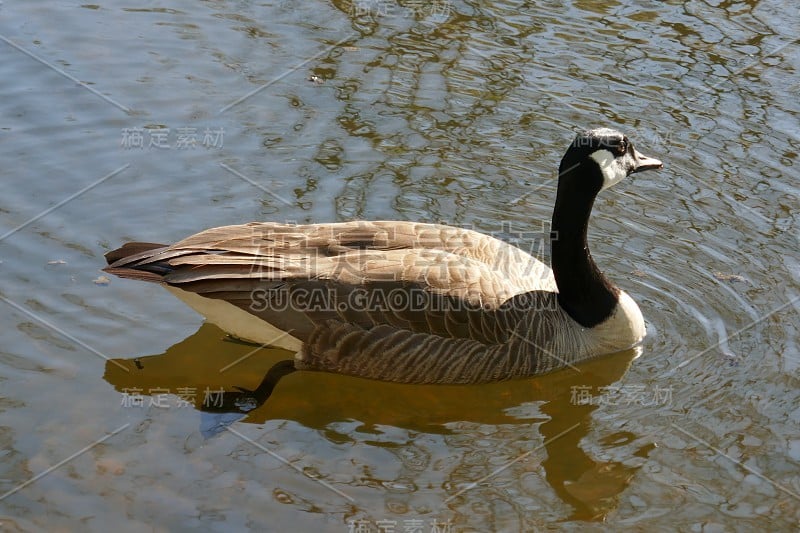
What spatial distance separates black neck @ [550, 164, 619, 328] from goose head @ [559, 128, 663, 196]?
0.03 m

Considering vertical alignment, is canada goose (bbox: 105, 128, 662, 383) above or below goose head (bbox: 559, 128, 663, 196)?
below

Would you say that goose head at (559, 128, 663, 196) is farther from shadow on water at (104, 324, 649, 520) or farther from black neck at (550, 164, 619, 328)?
shadow on water at (104, 324, 649, 520)

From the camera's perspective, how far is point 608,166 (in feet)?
25.6

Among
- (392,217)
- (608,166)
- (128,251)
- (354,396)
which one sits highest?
(608,166)

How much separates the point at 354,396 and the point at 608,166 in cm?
257

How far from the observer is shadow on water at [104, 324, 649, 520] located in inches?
284

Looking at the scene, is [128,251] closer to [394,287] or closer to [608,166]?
[394,287]

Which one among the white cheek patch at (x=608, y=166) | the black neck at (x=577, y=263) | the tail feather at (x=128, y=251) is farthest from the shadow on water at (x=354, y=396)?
the white cheek patch at (x=608, y=166)

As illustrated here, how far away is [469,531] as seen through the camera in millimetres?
6258

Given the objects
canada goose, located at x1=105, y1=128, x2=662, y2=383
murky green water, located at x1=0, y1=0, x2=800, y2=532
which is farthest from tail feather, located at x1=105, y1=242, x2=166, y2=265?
murky green water, located at x1=0, y1=0, x2=800, y2=532

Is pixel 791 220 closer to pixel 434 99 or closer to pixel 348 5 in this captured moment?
pixel 434 99

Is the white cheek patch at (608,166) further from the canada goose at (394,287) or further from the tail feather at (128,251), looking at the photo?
the tail feather at (128,251)

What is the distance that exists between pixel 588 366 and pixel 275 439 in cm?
266

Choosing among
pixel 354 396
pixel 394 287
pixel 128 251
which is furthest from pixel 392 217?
pixel 128 251
